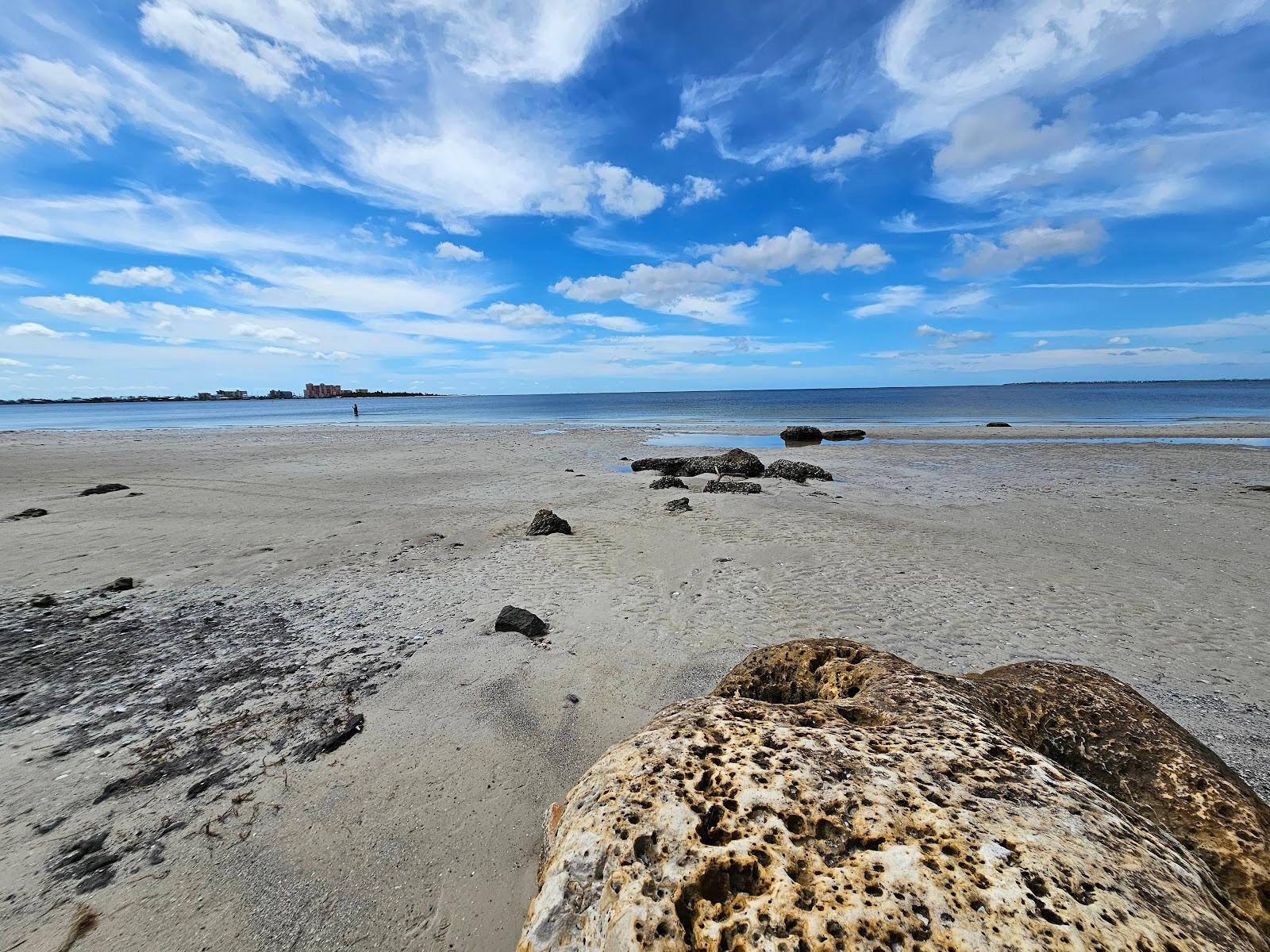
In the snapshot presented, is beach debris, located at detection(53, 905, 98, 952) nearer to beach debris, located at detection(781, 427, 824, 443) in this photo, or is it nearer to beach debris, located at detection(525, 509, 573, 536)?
beach debris, located at detection(525, 509, 573, 536)

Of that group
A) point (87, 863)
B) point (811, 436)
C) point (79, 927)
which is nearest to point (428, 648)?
point (87, 863)

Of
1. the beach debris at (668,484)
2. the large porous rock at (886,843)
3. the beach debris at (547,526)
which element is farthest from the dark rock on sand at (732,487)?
the large porous rock at (886,843)

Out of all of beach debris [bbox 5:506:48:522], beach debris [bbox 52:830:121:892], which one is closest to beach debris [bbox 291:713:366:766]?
beach debris [bbox 52:830:121:892]

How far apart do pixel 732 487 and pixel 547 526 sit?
6.39 m

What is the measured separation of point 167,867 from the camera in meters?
3.16

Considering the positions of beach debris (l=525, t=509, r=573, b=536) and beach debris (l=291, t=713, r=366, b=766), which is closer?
beach debris (l=291, t=713, r=366, b=766)

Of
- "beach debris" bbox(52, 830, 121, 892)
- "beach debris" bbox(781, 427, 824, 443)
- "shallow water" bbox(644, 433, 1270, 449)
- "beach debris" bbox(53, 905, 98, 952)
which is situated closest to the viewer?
"beach debris" bbox(53, 905, 98, 952)

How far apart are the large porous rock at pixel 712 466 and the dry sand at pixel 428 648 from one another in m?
3.57

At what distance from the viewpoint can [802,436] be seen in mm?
32875

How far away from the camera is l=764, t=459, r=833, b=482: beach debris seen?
17484 millimetres

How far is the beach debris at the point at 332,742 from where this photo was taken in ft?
13.6

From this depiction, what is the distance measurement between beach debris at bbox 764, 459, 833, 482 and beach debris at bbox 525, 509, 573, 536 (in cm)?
922

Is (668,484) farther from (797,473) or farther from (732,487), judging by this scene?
(797,473)

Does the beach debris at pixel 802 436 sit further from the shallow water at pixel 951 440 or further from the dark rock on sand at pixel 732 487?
the dark rock on sand at pixel 732 487
